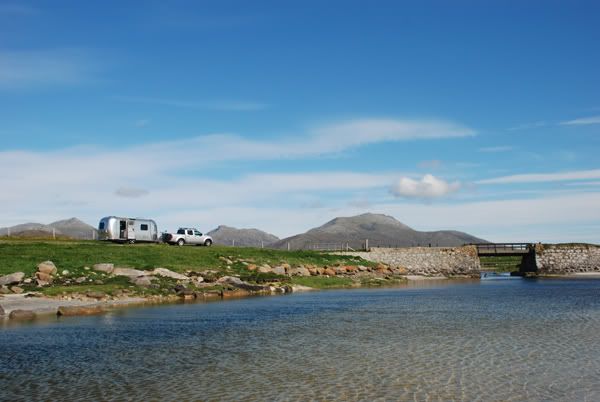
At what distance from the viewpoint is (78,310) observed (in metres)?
37.9

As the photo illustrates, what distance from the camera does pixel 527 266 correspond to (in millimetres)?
106688

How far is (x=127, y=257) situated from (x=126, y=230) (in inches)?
655

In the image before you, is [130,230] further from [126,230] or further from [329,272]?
[329,272]

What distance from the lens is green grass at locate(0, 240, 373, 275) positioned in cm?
5172

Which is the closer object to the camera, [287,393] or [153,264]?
[287,393]

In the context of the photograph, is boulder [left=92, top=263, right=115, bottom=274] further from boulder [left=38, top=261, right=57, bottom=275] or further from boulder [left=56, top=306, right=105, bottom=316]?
boulder [left=56, top=306, right=105, bottom=316]

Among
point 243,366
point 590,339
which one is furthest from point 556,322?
point 243,366

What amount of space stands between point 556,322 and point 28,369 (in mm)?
27105

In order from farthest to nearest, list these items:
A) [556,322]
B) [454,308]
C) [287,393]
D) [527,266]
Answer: [527,266], [454,308], [556,322], [287,393]

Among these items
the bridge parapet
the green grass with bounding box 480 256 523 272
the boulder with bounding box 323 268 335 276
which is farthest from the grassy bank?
the green grass with bounding box 480 256 523 272

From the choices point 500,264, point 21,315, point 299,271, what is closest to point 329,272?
point 299,271

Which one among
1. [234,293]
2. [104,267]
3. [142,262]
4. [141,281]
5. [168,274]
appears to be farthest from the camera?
[142,262]

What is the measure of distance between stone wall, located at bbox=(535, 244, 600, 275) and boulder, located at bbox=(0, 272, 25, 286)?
3318 inches

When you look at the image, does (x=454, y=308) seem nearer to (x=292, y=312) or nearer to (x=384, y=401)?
(x=292, y=312)
